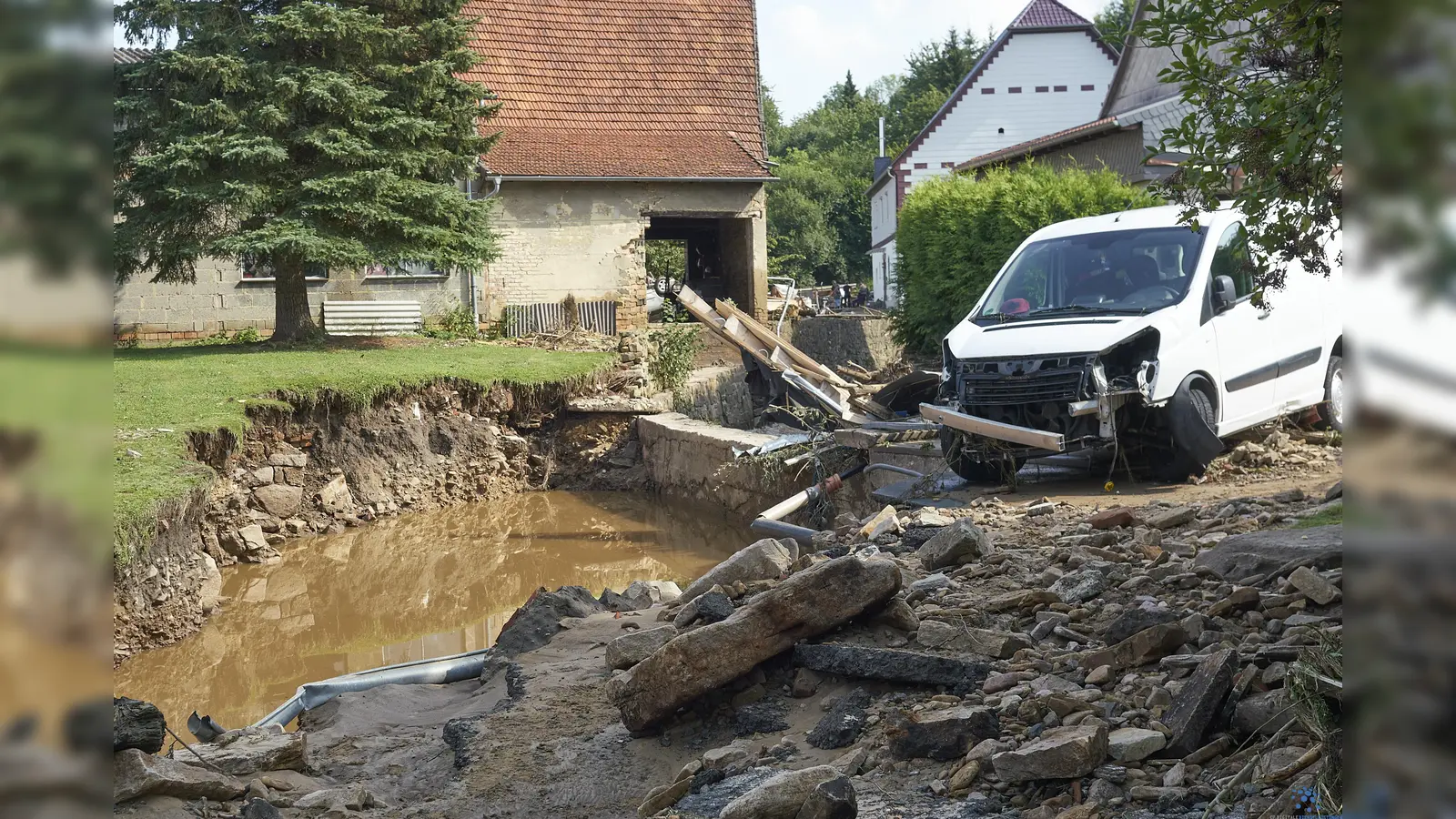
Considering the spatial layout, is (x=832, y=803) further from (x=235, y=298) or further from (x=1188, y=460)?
(x=235, y=298)

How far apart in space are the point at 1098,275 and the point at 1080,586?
4548 mm

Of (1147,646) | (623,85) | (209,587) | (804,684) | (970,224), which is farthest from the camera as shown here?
(623,85)

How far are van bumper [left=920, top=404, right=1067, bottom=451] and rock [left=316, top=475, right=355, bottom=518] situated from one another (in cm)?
721

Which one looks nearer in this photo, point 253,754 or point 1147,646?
point 1147,646

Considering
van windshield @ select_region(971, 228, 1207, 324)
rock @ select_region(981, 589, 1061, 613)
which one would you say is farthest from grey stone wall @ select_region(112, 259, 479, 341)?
rock @ select_region(981, 589, 1061, 613)

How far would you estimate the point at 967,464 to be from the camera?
32.5ft

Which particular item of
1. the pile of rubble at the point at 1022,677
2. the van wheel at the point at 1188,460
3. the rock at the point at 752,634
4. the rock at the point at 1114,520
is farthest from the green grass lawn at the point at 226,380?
the van wheel at the point at 1188,460

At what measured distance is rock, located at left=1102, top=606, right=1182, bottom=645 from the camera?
4.94 metres

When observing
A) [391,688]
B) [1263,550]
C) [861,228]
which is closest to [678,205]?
[391,688]

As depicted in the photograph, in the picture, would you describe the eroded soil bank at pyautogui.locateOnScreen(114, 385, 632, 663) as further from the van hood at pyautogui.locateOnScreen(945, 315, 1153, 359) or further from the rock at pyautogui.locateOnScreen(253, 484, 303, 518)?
the van hood at pyautogui.locateOnScreen(945, 315, 1153, 359)

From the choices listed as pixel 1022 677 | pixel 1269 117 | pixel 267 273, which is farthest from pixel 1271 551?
pixel 267 273

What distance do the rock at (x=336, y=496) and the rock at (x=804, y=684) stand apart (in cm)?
911
